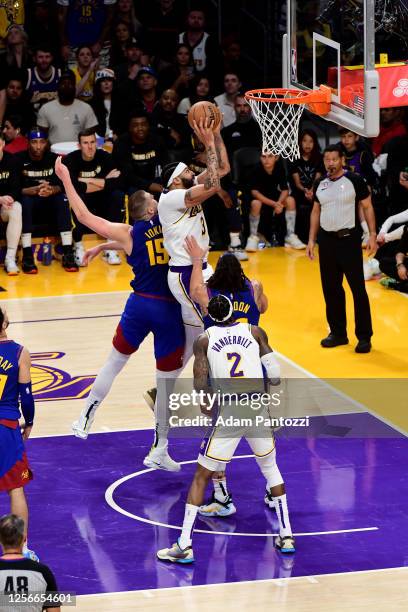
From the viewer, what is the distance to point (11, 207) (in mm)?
15148

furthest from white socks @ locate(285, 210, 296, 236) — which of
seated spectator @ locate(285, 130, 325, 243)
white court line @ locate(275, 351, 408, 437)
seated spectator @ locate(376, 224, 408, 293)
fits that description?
white court line @ locate(275, 351, 408, 437)

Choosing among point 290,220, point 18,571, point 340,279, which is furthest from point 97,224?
point 290,220

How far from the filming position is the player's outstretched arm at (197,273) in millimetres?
8492

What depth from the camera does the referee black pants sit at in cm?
1176

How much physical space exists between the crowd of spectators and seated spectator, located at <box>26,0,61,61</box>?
0.02m

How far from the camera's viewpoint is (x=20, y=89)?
16.9m

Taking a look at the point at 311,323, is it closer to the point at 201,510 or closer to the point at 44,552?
the point at 201,510

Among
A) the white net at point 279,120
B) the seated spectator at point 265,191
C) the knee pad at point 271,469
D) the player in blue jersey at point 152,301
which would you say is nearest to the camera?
the knee pad at point 271,469

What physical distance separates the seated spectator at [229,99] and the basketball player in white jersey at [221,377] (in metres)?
10.3

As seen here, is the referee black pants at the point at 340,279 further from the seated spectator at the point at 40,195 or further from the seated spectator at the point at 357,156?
the seated spectator at the point at 40,195

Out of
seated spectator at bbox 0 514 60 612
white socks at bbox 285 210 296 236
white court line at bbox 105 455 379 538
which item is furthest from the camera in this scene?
white socks at bbox 285 210 296 236

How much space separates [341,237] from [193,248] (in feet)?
11.3

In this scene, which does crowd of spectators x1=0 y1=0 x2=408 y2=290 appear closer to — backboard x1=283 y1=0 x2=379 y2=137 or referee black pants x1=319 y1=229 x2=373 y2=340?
referee black pants x1=319 y1=229 x2=373 y2=340

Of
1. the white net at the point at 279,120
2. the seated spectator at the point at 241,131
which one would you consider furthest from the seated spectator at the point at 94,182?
the white net at the point at 279,120
